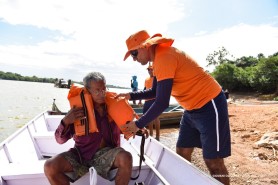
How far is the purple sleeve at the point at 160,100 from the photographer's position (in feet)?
9.21

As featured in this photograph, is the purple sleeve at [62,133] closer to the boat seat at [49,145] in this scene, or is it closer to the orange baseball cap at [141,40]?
the orange baseball cap at [141,40]

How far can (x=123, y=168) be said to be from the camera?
9.76 feet

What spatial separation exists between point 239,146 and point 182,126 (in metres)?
4.85

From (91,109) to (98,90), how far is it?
0.21m

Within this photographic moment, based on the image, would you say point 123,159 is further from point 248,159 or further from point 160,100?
point 248,159

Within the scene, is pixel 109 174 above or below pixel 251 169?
above

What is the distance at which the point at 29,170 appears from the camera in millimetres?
3496

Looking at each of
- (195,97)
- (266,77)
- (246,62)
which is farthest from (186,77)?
(246,62)

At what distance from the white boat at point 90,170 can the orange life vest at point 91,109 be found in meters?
A: 0.44

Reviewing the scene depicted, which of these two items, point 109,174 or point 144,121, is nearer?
point 144,121

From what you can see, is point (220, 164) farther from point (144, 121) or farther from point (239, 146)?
point (239, 146)

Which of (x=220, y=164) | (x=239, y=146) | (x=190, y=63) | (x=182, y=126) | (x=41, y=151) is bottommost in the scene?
(x=239, y=146)

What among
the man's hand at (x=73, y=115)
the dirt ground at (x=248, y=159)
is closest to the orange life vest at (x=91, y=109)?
the man's hand at (x=73, y=115)

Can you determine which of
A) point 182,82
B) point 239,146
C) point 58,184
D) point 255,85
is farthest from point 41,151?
point 255,85
